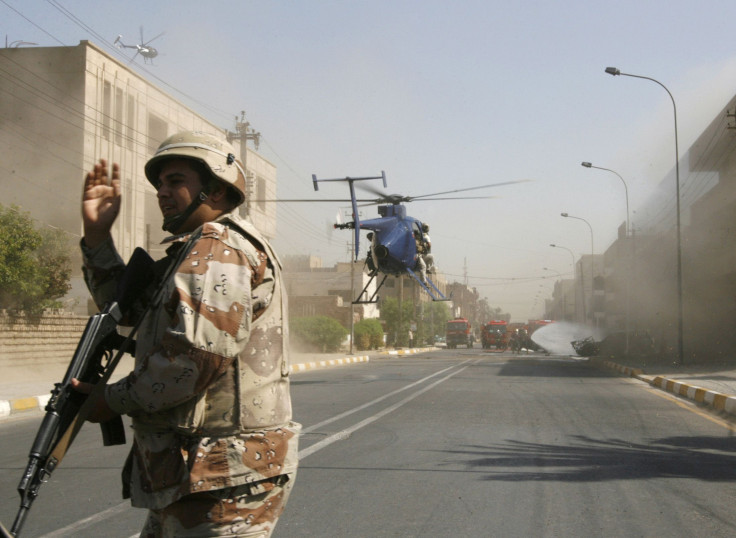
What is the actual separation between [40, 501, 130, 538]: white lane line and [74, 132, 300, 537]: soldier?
10.7ft

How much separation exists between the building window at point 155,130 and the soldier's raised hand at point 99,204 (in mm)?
40532

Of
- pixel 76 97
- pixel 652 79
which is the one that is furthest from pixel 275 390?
pixel 76 97

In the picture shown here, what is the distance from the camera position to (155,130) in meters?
42.7

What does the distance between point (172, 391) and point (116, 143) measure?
39.2 metres

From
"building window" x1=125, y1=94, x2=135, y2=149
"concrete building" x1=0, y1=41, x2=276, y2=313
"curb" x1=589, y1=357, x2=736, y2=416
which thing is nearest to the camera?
"curb" x1=589, y1=357, x2=736, y2=416

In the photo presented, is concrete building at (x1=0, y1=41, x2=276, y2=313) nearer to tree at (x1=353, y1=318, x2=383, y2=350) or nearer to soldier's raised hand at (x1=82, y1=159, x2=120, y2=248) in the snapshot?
tree at (x1=353, y1=318, x2=383, y2=350)

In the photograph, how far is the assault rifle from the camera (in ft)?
6.51

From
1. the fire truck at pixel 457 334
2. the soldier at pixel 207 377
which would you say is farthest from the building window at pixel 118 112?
the fire truck at pixel 457 334

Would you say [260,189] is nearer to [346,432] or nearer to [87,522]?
[346,432]

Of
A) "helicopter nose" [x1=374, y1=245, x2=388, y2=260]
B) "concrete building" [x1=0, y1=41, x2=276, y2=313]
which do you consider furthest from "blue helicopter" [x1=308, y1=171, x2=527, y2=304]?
"concrete building" [x1=0, y1=41, x2=276, y2=313]

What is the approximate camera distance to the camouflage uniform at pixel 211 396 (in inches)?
77.6

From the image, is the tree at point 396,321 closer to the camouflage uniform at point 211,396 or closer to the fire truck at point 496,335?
the fire truck at point 496,335

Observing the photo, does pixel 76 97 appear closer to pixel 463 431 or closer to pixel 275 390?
pixel 463 431

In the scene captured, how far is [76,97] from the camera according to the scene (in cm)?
3578
